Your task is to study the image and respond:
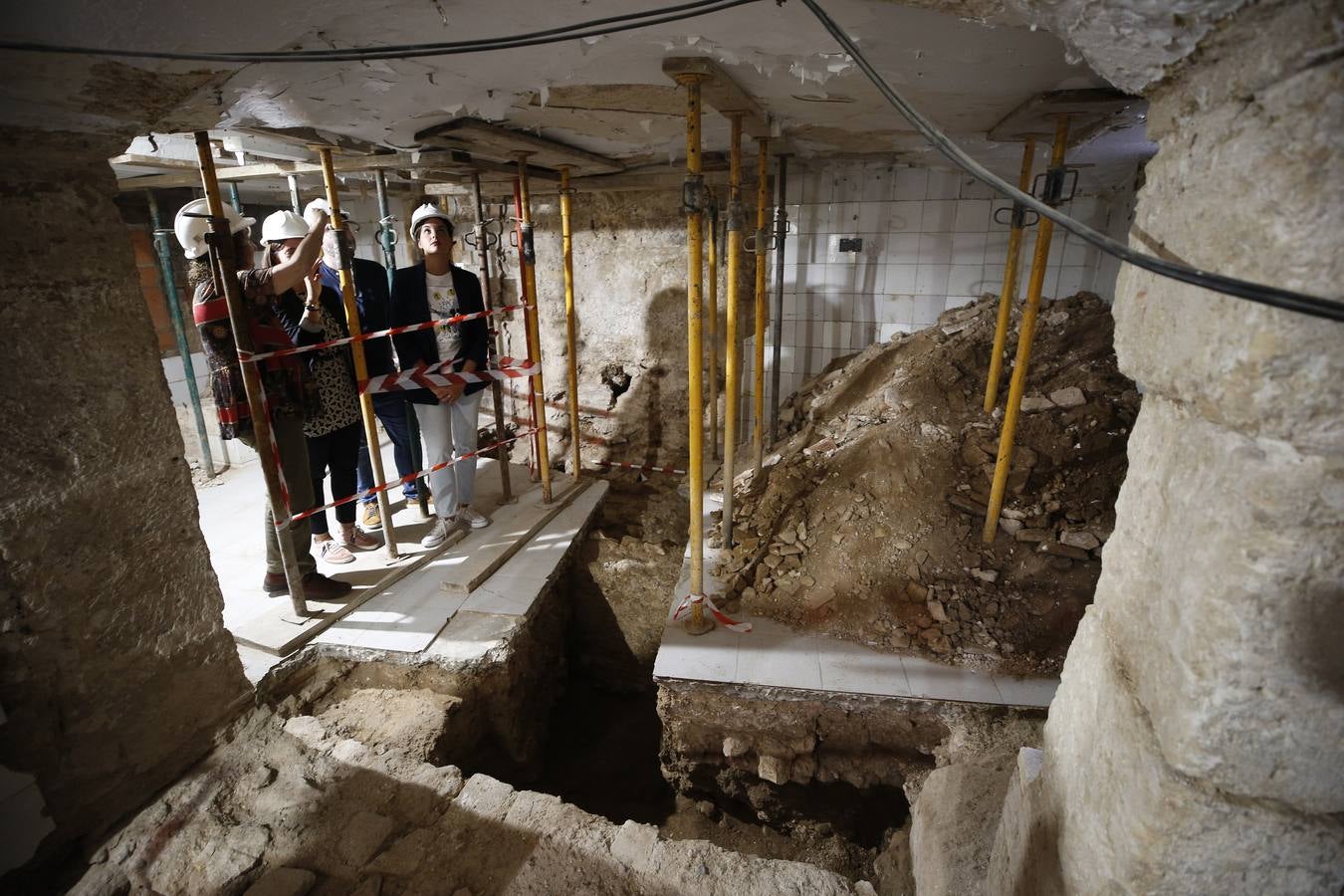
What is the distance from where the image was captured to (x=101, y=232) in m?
1.96

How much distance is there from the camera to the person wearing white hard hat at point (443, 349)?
3861 mm

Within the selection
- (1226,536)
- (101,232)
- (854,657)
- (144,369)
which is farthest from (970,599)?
(101,232)

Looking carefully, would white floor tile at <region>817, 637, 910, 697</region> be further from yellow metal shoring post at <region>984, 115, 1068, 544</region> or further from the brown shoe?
the brown shoe

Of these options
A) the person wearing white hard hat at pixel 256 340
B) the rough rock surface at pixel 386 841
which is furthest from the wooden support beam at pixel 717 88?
the rough rock surface at pixel 386 841

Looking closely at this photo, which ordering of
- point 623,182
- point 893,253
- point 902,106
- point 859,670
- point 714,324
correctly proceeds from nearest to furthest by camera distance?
point 902,106, point 859,670, point 623,182, point 714,324, point 893,253

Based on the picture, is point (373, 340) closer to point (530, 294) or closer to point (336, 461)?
point (336, 461)

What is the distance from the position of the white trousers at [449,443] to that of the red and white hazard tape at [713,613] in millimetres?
1824

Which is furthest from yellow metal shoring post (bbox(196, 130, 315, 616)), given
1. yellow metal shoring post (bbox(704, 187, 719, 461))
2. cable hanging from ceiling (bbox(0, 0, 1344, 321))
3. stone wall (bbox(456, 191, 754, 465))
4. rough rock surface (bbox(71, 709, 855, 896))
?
stone wall (bbox(456, 191, 754, 465))

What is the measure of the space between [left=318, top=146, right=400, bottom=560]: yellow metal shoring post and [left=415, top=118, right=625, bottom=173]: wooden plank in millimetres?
522

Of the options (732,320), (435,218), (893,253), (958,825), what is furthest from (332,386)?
(893,253)

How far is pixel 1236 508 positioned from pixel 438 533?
13.2 feet

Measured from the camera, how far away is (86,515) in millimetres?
1978

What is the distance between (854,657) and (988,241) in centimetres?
387

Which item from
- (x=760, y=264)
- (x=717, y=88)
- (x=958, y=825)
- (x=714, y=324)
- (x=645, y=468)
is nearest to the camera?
(x=958, y=825)
